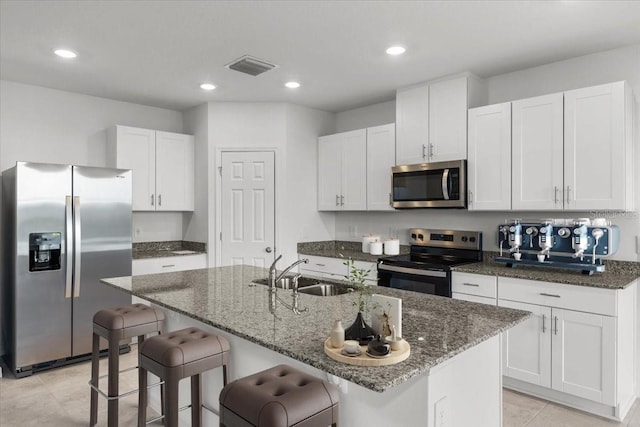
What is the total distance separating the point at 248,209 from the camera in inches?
188

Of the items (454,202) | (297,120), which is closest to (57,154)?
(297,120)

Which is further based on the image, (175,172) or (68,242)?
(175,172)

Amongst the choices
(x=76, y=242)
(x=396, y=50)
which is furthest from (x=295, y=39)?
(x=76, y=242)

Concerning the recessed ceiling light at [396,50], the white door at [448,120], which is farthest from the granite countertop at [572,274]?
the recessed ceiling light at [396,50]

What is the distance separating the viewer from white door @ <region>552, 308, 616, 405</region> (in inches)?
106

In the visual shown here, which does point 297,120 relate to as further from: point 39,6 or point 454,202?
point 39,6

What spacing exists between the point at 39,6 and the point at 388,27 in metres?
2.15

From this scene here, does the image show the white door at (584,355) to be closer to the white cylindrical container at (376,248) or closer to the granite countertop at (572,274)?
the granite countertop at (572,274)

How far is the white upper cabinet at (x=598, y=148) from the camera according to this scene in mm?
2889

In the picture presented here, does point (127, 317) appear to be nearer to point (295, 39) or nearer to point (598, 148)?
point (295, 39)

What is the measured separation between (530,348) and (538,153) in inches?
57.4

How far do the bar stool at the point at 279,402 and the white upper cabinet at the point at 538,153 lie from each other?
97.1 inches

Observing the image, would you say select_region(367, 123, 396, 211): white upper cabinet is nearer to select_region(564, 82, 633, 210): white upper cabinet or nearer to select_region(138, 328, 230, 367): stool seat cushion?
select_region(564, 82, 633, 210): white upper cabinet

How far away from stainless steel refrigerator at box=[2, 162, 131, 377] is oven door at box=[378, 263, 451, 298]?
240 centimetres
